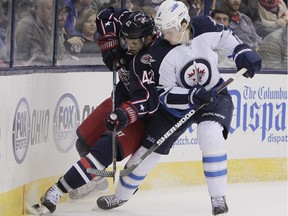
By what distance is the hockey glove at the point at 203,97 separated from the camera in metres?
5.43

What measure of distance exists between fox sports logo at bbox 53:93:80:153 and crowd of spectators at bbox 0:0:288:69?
28 centimetres

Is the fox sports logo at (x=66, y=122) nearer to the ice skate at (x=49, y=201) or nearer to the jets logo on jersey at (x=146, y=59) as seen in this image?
the ice skate at (x=49, y=201)

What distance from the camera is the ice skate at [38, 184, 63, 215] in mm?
5582

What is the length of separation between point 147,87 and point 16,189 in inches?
34.8

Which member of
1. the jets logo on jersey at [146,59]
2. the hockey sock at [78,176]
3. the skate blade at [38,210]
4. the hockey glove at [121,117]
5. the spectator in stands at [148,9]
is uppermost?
the spectator in stands at [148,9]

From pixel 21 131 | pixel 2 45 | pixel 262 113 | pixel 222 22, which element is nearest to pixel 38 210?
pixel 21 131

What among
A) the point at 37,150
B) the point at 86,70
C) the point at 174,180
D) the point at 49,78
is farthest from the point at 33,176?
the point at 174,180

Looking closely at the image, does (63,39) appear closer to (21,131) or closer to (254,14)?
(21,131)

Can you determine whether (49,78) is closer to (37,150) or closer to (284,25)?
(37,150)

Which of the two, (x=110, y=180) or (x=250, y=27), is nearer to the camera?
(x=110, y=180)

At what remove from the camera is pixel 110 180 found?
6.67 m

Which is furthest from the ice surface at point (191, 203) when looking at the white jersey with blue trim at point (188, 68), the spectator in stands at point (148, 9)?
the spectator in stands at point (148, 9)

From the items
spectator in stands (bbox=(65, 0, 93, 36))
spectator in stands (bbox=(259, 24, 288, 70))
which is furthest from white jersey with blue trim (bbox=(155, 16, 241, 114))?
spectator in stands (bbox=(259, 24, 288, 70))

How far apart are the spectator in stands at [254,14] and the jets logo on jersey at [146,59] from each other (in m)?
2.32
